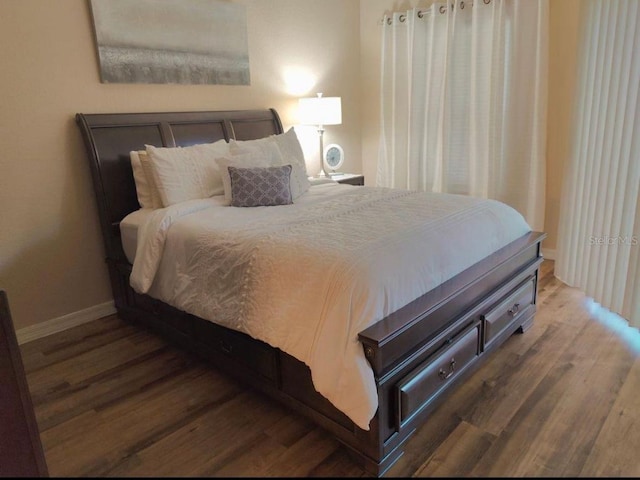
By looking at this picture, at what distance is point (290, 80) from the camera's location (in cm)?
414

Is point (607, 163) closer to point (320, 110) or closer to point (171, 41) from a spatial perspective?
point (320, 110)

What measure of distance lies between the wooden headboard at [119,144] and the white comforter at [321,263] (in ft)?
1.64

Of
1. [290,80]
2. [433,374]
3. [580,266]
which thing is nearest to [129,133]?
[290,80]

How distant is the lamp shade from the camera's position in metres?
4.02

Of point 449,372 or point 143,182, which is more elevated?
point 143,182

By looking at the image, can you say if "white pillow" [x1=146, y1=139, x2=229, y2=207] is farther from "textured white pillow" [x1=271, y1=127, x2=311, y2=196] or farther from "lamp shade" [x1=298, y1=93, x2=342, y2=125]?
"lamp shade" [x1=298, y1=93, x2=342, y2=125]

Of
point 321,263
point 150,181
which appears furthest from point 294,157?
point 321,263

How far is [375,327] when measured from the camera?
5.23ft

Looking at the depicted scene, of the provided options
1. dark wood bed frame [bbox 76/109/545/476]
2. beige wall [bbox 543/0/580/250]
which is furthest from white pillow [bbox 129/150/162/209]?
beige wall [bbox 543/0/580/250]

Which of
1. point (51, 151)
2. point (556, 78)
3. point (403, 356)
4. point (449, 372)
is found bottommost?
point (449, 372)

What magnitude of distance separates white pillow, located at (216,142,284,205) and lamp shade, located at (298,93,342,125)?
3.12ft

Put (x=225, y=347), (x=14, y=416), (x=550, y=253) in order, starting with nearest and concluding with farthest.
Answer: (x=14, y=416)
(x=225, y=347)
(x=550, y=253)

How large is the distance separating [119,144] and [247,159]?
0.84 m

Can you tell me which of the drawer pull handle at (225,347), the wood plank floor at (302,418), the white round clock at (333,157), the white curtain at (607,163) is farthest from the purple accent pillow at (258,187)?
the white curtain at (607,163)
